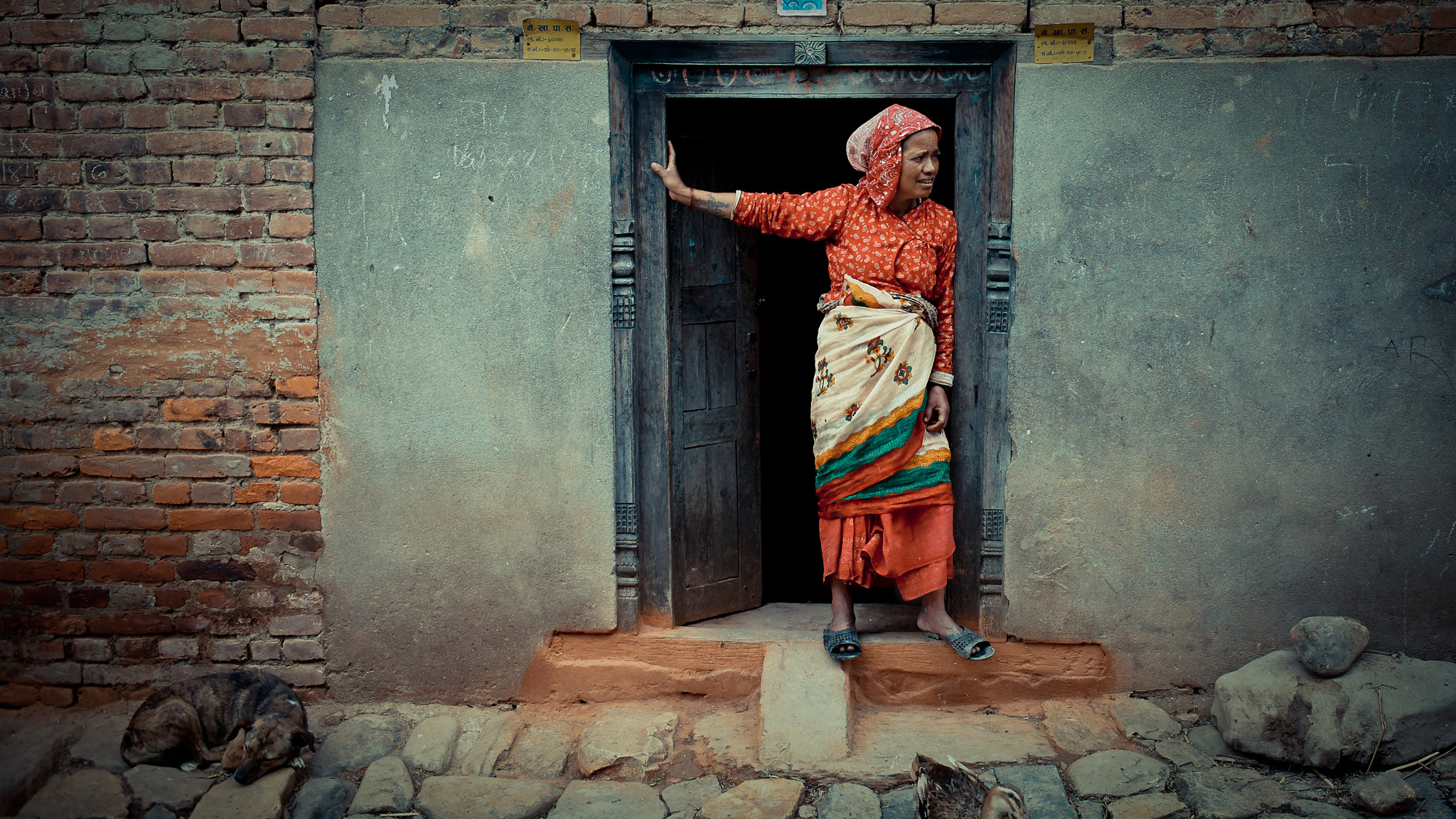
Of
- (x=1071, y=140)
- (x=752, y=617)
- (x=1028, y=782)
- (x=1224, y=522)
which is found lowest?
(x=1028, y=782)

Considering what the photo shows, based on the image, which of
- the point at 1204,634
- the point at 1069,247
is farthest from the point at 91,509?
the point at 1204,634

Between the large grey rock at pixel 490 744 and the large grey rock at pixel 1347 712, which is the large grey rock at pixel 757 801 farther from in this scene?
the large grey rock at pixel 1347 712

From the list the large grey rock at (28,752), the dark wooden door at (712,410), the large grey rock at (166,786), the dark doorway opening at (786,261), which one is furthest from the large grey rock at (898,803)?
the large grey rock at (28,752)

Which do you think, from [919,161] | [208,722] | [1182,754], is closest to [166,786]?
[208,722]

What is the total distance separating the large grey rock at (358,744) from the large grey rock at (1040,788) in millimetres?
2084

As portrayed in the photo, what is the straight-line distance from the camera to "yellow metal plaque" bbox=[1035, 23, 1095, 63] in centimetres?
314

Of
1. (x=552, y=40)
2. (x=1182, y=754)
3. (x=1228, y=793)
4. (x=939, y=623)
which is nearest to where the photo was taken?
(x=1228, y=793)

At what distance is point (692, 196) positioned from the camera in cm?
327

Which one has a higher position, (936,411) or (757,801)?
(936,411)

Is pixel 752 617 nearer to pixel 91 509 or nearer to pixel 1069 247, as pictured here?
pixel 1069 247

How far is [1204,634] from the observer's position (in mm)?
3369

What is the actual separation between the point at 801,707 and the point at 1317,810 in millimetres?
1579

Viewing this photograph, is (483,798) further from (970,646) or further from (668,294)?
(668,294)

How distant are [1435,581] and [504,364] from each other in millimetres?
3465
